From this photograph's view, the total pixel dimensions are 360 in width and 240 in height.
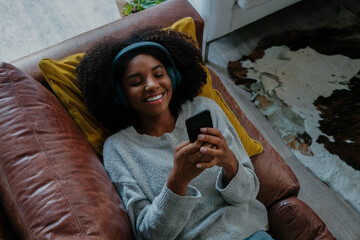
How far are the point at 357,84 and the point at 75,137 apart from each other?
186 cm

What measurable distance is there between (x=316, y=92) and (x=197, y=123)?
57.5 inches

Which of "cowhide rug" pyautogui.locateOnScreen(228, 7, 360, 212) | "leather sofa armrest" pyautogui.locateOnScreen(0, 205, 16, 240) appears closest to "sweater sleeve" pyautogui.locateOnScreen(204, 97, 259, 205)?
"leather sofa armrest" pyautogui.locateOnScreen(0, 205, 16, 240)

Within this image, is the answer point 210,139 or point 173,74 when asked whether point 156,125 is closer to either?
point 173,74

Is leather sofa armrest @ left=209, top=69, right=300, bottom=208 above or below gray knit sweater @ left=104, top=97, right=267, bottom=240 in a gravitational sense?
below

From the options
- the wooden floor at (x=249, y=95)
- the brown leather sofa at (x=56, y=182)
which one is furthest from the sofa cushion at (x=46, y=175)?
the wooden floor at (x=249, y=95)

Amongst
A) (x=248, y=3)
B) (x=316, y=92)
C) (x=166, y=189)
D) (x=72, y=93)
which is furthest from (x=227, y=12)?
(x=166, y=189)

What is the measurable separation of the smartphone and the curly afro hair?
389 millimetres

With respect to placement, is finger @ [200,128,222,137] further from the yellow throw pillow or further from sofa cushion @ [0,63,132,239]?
the yellow throw pillow

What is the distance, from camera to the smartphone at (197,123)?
805 millimetres

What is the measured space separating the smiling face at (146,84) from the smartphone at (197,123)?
0.27 metres

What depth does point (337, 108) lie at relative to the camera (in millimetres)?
1896

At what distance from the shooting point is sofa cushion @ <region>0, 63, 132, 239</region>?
29.9 inches

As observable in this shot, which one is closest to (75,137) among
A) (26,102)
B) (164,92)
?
(26,102)

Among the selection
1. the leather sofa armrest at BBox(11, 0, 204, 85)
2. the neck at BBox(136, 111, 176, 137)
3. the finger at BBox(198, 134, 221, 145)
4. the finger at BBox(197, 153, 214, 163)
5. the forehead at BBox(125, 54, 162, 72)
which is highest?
the leather sofa armrest at BBox(11, 0, 204, 85)
